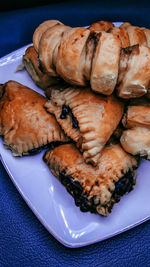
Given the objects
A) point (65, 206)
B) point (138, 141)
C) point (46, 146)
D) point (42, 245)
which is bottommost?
point (42, 245)

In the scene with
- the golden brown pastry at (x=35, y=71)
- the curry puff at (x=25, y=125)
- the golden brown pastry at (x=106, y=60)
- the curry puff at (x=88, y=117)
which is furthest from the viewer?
the golden brown pastry at (x=35, y=71)

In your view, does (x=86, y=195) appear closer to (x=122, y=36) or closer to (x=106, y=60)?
(x=106, y=60)

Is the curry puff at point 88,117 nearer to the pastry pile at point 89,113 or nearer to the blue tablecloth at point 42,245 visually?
the pastry pile at point 89,113

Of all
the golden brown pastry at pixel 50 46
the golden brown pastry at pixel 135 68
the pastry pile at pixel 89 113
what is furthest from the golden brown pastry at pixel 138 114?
the golden brown pastry at pixel 50 46

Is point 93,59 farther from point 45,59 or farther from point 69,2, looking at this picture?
point 69,2

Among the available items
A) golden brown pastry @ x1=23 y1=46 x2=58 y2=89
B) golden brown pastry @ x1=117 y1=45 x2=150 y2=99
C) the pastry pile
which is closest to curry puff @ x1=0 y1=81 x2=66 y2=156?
the pastry pile

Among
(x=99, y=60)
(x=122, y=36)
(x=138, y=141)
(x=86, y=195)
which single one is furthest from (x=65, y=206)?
(x=122, y=36)
